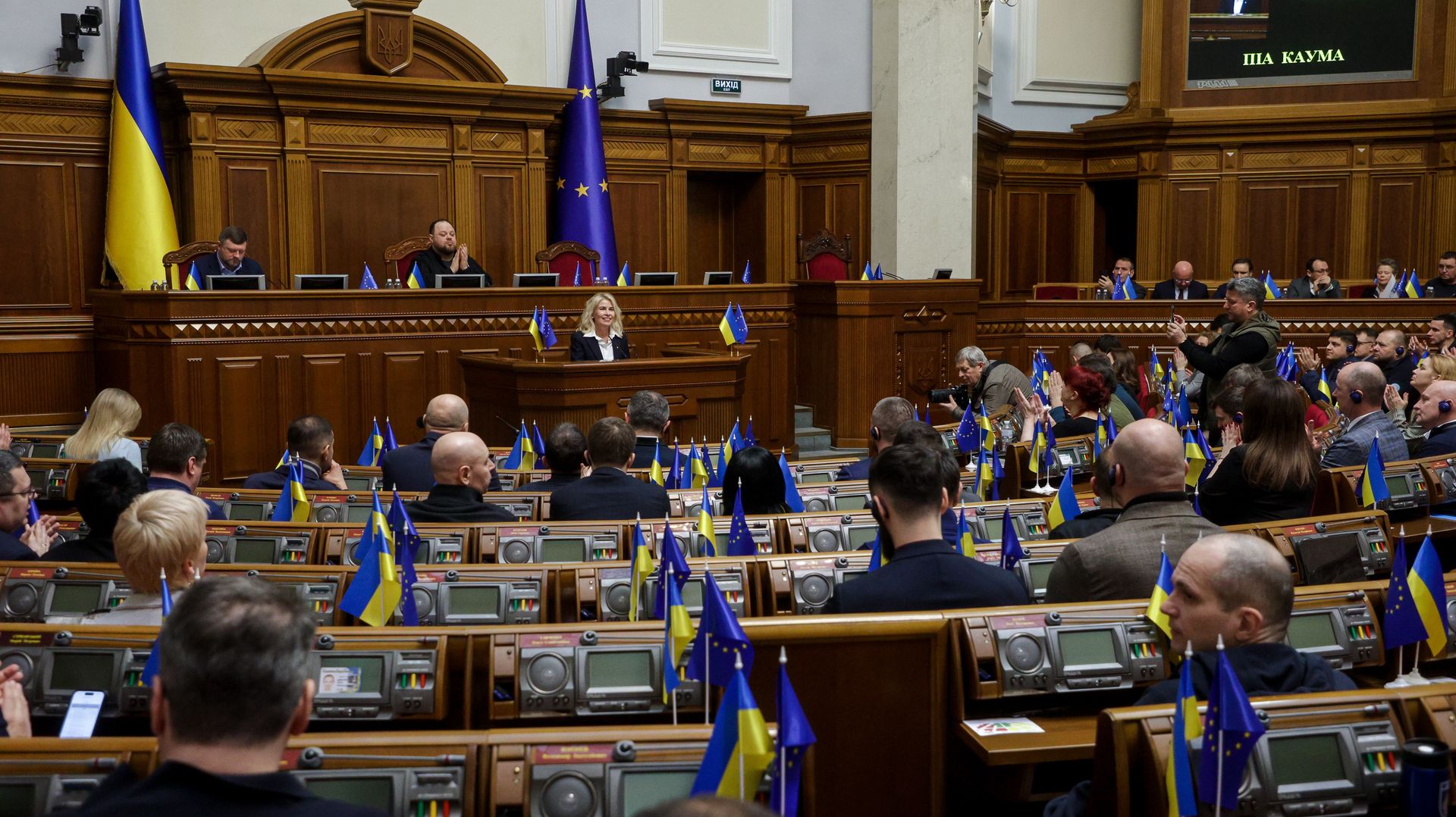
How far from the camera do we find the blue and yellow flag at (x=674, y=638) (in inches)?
105

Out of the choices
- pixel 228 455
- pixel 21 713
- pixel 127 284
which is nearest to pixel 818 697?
pixel 21 713

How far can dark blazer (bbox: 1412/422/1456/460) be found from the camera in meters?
5.73

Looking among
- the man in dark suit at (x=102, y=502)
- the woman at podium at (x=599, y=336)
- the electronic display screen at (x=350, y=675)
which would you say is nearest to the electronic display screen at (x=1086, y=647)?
the electronic display screen at (x=350, y=675)

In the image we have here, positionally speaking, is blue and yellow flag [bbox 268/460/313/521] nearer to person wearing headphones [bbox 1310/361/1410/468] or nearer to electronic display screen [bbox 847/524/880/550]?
electronic display screen [bbox 847/524/880/550]

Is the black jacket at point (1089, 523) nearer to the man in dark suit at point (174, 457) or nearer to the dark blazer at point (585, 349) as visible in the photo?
the man in dark suit at point (174, 457)

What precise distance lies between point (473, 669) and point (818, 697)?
786 millimetres

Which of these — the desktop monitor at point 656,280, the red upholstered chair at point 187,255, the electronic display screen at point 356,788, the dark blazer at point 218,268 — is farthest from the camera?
the desktop monitor at point 656,280

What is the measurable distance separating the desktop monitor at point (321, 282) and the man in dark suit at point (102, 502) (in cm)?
459

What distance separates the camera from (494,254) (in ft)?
38.2

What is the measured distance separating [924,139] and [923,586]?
29.8 feet

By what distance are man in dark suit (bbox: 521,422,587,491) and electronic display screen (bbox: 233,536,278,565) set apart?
3.67 feet

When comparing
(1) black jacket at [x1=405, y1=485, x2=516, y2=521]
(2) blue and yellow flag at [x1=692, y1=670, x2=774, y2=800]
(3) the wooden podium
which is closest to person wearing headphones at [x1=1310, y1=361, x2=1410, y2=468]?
(1) black jacket at [x1=405, y1=485, x2=516, y2=521]

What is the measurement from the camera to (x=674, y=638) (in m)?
2.69

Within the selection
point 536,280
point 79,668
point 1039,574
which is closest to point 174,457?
point 79,668
